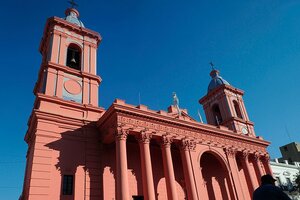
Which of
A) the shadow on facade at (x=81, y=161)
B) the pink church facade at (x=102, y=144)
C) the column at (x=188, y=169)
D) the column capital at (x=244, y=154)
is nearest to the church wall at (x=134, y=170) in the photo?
the pink church facade at (x=102, y=144)

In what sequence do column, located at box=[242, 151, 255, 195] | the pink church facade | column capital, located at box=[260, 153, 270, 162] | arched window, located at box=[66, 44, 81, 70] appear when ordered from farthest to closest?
column capital, located at box=[260, 153, 270, 162] → column, located at box=[242, 151, 255, 195] → arched window, located at box=[66, 44, 81, 70] → the pink church facade

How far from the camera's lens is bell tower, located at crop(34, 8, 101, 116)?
18516 millimetres

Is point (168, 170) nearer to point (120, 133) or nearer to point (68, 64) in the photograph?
point (120, 133)

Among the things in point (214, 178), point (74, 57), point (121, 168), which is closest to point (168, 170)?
point (121, 168)

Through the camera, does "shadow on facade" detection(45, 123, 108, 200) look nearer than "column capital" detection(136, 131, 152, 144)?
Yes

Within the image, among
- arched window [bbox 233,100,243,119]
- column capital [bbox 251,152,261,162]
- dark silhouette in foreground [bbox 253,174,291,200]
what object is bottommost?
dark silhouette in foreground [bbox 253,174,291,200]

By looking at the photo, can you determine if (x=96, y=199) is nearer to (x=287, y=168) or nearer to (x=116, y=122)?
(x=116, y=122)

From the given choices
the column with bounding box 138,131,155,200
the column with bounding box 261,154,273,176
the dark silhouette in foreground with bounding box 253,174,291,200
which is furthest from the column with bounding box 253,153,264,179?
the dark silhouette in foreground with bounding box 253,174,291,200

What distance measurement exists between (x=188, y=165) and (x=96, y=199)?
6629mm

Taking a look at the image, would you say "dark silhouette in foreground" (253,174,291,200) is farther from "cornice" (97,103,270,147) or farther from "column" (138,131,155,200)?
"cornice" (97,103,270,147)

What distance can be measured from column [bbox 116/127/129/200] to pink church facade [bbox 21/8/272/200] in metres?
0.05

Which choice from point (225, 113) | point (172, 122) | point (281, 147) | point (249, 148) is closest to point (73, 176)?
point (172, 122)

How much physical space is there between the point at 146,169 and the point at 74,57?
11618 millimetres

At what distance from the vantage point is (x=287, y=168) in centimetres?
3500
